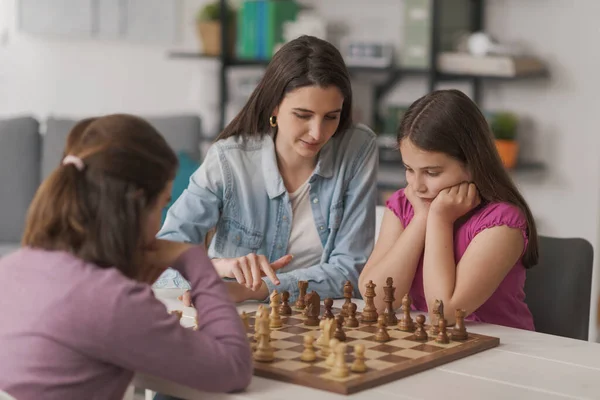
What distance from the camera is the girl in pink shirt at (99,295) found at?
1348 millimetres

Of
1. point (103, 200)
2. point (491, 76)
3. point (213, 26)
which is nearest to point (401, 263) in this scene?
point (103, 200)

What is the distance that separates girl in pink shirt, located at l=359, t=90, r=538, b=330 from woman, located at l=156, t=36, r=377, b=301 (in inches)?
7.6

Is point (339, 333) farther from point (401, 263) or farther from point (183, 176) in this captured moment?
point (183, 176)

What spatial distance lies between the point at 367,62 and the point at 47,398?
3.37m

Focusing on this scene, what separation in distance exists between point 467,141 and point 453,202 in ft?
0.46

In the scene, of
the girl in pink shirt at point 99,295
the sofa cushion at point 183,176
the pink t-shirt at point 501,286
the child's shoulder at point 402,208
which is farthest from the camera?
the sofa cushion at point 183,176

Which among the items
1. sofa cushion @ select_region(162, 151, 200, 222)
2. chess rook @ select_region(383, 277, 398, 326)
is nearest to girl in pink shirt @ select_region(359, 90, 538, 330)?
A: chess rook @ select_region(383, 277, 398, 326)

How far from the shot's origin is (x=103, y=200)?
140cm

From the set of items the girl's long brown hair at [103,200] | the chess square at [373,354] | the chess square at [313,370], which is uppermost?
the girl's long brown hair at [103,200]

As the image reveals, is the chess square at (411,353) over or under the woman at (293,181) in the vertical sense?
under

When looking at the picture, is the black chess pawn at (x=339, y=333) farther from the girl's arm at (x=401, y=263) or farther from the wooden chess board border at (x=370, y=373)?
Answer: the girl's arm at (x=401, y=263)

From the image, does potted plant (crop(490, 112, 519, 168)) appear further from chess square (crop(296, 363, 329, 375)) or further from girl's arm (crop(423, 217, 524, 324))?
chess square (crop(296, 363, 329, 375))

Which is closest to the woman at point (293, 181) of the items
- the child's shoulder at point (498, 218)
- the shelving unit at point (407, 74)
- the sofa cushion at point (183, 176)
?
the child's shoulder at point (498, 218)

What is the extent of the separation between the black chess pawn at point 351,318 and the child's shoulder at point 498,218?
37 cm
